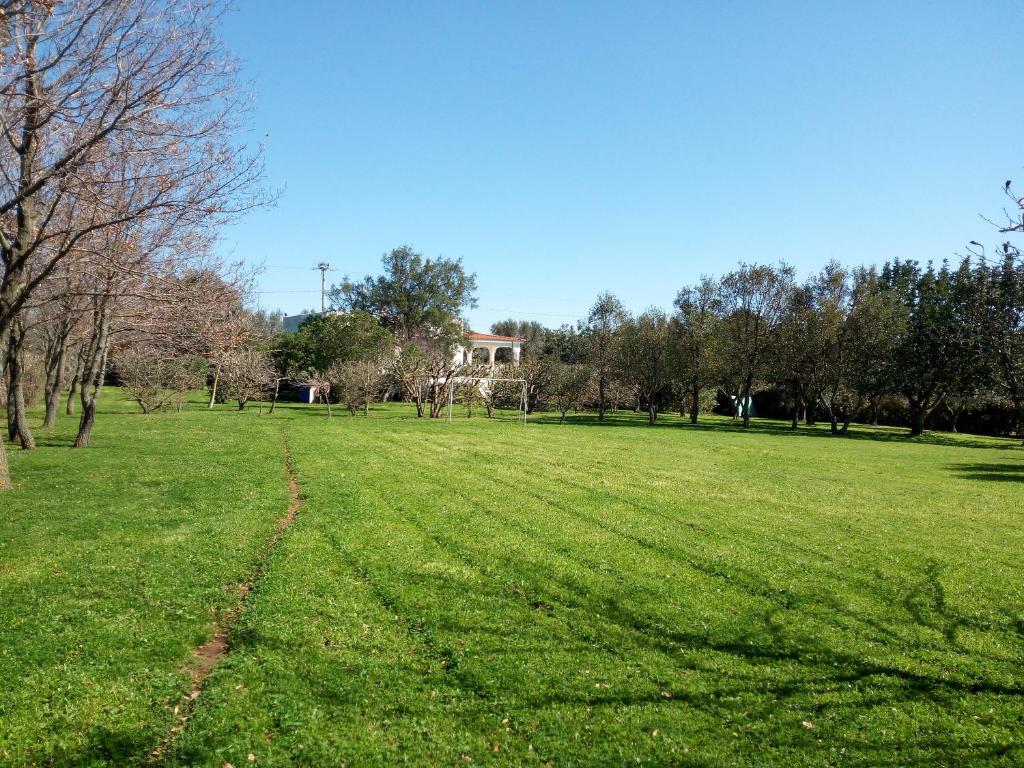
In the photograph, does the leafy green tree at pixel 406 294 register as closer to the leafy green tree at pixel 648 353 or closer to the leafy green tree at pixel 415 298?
the leafy green tree at pixel 415 298

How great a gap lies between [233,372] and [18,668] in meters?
32.6

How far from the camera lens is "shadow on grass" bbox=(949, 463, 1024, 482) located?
1837 cm

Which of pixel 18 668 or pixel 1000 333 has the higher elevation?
pixel 1000 333

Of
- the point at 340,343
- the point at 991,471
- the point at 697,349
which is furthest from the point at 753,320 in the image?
the point at 340,343

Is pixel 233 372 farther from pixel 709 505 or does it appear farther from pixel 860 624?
pixel 860 624

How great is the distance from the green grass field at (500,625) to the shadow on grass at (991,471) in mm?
6897

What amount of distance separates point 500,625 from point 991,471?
2129 cm

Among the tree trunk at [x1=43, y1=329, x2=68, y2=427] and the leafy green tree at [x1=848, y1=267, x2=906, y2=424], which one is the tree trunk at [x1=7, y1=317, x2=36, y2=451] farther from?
the leafy green tree at [x1=848, y1=267, x2=906, y2=424]

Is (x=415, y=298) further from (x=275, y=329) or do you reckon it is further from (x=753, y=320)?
(x=753, y=320)

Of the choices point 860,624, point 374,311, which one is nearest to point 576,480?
point 860,624

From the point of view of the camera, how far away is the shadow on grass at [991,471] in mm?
18372

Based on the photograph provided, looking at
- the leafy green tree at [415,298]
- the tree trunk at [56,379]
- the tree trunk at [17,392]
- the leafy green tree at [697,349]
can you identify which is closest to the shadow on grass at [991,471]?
the leafy green tree at [697,349]

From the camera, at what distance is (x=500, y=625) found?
5988mm

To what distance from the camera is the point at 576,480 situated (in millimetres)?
14164
